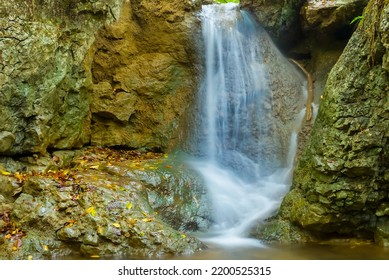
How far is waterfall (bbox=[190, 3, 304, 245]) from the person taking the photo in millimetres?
7766

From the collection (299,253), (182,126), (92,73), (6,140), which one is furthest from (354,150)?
(92,73)

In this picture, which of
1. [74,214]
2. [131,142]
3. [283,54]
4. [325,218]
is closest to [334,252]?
[325,218]

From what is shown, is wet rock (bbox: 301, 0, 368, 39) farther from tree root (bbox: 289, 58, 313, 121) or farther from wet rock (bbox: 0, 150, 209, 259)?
wet rock (bbox: 0, 150, 209, 259)

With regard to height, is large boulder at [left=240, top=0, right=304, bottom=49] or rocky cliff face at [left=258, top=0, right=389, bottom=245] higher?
large boulder at [left=240, top=0, right=304, bottom=49]

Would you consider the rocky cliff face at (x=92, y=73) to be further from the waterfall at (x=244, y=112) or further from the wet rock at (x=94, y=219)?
the wet rock at (x=94, y=219)

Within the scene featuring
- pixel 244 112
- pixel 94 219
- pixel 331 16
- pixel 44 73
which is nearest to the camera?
pixel 94 219

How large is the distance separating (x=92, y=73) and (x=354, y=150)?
565 centimetres

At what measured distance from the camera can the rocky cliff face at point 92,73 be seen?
21.9 feet

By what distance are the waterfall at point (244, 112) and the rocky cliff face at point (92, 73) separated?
608 mm

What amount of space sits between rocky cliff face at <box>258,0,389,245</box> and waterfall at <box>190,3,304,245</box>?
1417 millimetres

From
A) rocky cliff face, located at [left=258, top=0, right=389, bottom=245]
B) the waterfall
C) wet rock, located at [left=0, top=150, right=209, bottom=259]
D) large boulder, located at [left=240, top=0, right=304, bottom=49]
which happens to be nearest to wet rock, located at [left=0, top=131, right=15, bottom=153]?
wet rock, located at [left=0, top=150, right=209, bottom=259]

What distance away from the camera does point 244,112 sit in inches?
342

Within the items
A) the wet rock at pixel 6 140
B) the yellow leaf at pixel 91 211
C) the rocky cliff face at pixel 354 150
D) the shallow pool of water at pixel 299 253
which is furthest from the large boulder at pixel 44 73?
the rocky cliff face at pixel 354 150

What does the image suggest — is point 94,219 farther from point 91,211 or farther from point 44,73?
point 44,73
